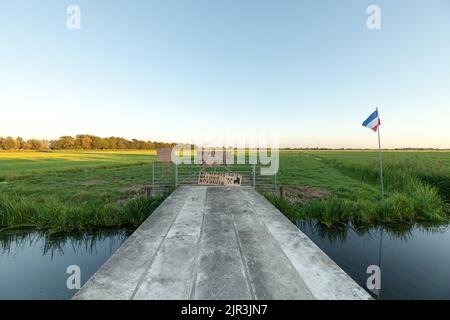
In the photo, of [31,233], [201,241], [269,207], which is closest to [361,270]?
[269,207]

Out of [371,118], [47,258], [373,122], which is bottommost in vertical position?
[47,258]

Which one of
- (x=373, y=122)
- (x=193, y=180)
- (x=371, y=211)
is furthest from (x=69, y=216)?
(x=373, y=122)

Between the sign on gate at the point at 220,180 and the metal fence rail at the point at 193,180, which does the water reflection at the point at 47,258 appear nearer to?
the metal fence rail at the point at 193,180

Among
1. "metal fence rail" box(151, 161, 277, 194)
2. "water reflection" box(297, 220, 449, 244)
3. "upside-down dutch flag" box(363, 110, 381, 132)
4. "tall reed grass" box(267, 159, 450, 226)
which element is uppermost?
"upside-down dutch flag" box(363, 110, 381, 132)

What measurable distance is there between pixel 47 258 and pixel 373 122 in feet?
44.0

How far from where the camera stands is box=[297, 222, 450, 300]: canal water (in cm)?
430

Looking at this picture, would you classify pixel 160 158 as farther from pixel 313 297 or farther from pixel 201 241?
pixel 313 297

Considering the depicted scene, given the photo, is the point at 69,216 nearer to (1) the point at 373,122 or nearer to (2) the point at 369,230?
(2) the point at 369,230

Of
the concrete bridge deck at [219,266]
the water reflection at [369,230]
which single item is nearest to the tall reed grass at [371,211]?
the water reflection at [369,230]

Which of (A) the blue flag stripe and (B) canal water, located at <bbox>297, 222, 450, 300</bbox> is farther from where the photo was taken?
(A) the blue flag stripe

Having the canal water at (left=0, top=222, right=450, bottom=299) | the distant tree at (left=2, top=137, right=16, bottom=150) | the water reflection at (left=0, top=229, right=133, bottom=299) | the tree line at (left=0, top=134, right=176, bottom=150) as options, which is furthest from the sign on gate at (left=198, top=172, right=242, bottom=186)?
the distant tree at (left=2, top=137, right=16, bottom=150)

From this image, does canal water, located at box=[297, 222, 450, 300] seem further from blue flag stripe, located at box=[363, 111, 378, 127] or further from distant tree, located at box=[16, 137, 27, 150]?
distant tree, located at box=[16, 137, 27, 150]

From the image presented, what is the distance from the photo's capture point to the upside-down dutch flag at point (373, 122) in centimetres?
970

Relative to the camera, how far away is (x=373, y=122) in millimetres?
9812
